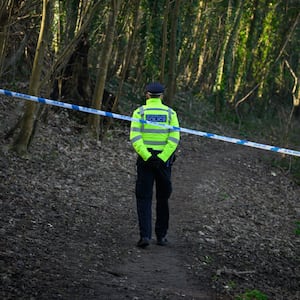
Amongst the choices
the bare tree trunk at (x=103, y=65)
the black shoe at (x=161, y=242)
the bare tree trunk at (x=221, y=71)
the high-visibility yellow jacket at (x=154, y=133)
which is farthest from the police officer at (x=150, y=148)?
the bare tree trunk at (x=221, y=71)

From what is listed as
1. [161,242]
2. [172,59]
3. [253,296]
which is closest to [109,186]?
[161,242]

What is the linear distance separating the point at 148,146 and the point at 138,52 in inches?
784

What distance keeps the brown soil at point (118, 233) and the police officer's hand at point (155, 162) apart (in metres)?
1.07

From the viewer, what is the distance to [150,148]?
7746mm

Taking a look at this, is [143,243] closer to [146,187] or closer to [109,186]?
[146,187]

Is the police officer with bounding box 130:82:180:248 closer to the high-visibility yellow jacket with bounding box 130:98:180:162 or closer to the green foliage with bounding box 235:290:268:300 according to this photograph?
the high-visibility yellow jacket with bounding box 130:98:180:162

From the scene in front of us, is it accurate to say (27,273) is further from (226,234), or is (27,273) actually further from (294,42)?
(294,42)

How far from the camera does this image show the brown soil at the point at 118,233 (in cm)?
605

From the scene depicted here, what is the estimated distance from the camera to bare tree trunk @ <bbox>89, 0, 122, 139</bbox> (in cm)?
1599

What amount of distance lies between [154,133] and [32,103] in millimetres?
4678

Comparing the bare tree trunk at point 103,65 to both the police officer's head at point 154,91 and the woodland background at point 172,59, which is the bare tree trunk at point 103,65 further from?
the police officer's head at point 154,91

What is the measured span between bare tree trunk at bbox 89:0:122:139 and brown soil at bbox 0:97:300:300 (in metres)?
0.71

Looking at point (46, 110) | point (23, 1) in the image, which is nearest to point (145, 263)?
point (23, 1)

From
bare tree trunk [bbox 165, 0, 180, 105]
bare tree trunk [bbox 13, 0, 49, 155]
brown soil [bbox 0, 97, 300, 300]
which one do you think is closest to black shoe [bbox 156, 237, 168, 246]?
brown soil [bbox 0, 97, 300, 300]
